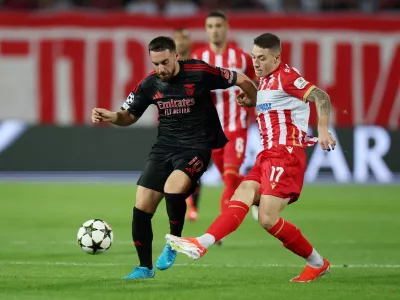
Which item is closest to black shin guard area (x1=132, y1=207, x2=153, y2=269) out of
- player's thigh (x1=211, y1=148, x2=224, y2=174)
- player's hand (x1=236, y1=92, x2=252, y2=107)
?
player's hand (x1=236, y1=92, x2=252, y2=107)

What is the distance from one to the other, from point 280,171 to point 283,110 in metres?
0.51

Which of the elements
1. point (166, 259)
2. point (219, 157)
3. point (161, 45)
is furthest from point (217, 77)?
point (219, 157)

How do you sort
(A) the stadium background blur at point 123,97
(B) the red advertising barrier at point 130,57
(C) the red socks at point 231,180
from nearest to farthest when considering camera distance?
(C) the red socks at point 231,180 < (A) the stadium background blur at point 123,97 < (B) the red advertising barrier at point 130,57

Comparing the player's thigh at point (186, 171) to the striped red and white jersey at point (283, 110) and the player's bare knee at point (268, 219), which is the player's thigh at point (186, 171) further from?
the player's bare knee at point (268, 219)

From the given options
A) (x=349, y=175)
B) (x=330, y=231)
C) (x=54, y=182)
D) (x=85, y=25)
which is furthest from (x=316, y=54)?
(x=330, y=231)

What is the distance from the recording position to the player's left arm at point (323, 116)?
293 inches

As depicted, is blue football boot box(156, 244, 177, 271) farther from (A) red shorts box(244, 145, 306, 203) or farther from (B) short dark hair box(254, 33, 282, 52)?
(B) short dark hair box(254, 33, 282, 52)

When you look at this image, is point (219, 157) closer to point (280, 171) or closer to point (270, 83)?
point (270, 83)

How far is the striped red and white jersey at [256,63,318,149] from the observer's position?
26.3 feet

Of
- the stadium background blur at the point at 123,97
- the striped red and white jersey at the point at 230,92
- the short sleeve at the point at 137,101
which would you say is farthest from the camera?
the stadium background blur at the point at 123,97

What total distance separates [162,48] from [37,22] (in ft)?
46.0

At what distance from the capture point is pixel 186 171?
8.09 metres

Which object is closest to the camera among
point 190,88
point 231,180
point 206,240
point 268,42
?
point 206,240

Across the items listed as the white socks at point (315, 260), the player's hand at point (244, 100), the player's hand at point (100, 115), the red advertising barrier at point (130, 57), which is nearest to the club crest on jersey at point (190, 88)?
the player's hand at point (244, 100)
